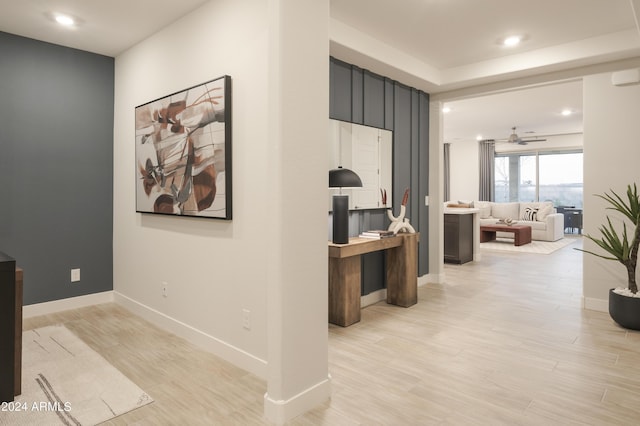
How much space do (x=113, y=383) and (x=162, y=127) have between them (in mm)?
1927

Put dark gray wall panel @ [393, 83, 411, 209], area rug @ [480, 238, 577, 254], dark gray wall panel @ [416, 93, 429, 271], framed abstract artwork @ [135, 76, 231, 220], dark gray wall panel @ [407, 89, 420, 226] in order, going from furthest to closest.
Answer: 1. area rug @ [480, 238, 577, 254]
2. dark gray wall panel @ [416, 93, 429, 271]
3. dark gray wall panel @ [407, 89, 420, 226]
4. dark gray wall panel @ [393, 83, 411, 209]
5. framed abstract artwork @ [135, 76, 231, 220]

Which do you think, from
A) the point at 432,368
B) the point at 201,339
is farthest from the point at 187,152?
the point at 432,368

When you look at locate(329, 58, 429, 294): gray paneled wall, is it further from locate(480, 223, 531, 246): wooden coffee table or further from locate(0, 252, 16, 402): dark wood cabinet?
locate(480, 223, 531, 246): wooden coffee table

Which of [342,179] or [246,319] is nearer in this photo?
[246,319]

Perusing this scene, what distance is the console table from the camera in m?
3.43

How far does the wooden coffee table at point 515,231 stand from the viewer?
8.50 m

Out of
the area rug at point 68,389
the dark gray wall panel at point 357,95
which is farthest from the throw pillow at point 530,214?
the area rug at point 68,389

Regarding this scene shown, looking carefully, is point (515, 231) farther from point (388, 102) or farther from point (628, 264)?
point (388, 102)

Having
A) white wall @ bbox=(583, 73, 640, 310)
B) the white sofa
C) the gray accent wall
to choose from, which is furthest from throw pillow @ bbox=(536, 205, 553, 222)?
the gray accent wall

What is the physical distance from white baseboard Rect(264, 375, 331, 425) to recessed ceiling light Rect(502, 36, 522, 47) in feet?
11.3

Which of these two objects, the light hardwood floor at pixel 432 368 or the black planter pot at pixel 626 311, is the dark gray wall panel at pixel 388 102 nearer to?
the light hardwood floor at pixel 432 368

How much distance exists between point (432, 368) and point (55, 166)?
3.68 metres

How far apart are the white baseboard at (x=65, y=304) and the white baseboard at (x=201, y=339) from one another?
8.6 inches

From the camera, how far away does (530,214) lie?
9641mm
